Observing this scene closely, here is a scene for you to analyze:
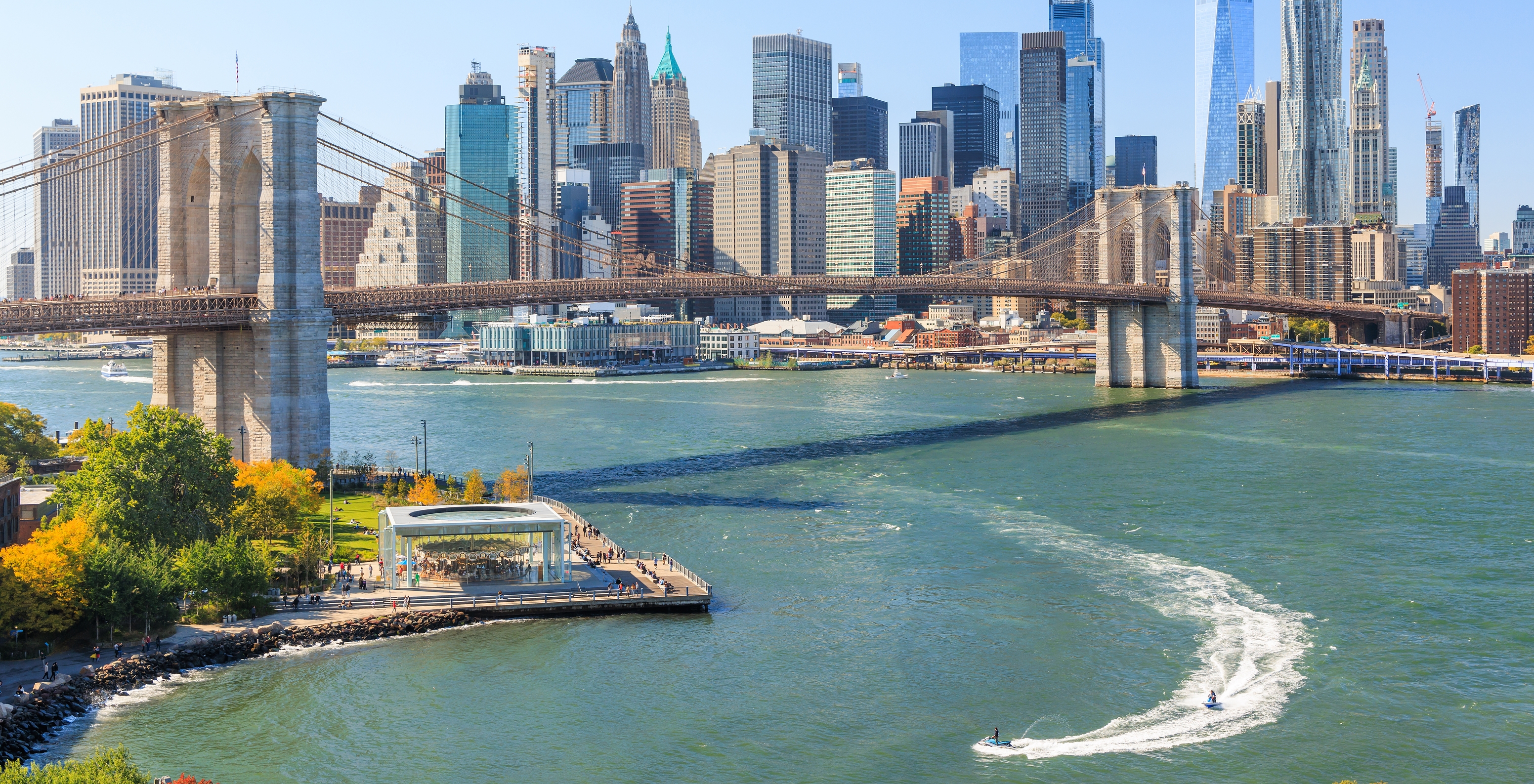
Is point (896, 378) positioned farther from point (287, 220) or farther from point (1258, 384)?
point (287, 220)

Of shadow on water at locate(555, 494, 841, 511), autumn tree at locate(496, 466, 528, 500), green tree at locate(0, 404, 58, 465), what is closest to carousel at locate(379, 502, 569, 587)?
autumn tree at locate(496, 466, 528, 500)

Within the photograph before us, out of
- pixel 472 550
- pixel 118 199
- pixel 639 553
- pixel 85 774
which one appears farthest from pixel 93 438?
pixel 118 199

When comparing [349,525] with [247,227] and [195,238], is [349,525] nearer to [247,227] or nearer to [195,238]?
[247,227]

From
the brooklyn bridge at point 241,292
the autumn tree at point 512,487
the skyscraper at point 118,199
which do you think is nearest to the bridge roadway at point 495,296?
the brooklyn bridge at point 241,292

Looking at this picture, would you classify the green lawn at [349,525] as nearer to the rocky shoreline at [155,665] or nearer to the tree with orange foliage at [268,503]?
the tree with orange foliage at [268,503]

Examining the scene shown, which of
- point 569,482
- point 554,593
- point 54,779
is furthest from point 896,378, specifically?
point 54,779
